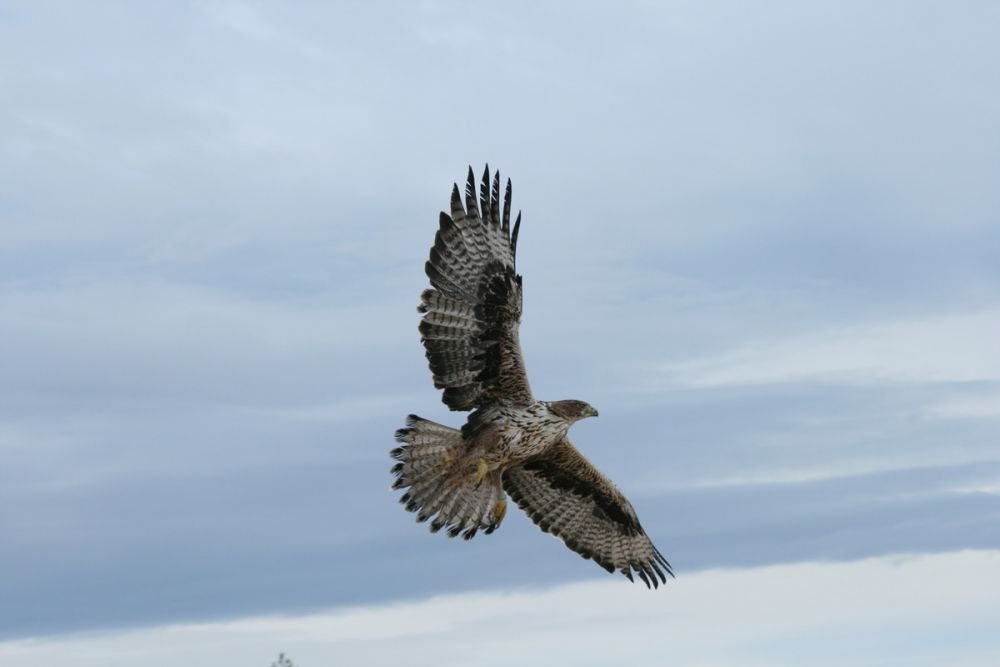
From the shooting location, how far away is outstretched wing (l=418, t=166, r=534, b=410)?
16688mm

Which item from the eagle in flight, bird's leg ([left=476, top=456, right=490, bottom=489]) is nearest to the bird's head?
the eagle in flight

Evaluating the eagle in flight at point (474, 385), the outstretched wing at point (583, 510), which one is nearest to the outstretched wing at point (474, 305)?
Answer: the eagle in flight at point (474, 385)

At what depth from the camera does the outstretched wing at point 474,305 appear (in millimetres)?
16688

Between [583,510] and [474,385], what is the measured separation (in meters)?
3.71

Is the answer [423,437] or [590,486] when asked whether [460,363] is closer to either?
[423,437]

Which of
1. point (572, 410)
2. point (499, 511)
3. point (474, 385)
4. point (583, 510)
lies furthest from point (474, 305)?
point (583, 510)

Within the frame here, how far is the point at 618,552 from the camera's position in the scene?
20.2 meters

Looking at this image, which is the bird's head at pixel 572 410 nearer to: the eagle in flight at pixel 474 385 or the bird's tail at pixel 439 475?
the eagle in flight at pixel 474 385

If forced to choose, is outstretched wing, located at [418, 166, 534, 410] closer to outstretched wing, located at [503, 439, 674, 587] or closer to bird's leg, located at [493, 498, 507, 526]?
bird's leg, located at [493, 498, 507, 526]

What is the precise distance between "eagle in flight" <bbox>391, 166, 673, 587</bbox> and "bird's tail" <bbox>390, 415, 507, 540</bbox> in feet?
0.04

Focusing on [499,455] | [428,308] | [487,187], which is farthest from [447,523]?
[487,187]

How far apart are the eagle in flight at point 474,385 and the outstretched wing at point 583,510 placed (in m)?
1.84

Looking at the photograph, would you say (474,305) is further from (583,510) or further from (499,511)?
(583,510)

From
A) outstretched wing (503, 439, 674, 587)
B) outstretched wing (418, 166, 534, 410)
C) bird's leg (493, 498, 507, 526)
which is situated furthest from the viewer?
outstretched wing (503, 439, 674, 587)
